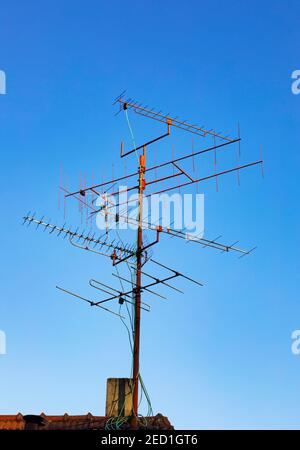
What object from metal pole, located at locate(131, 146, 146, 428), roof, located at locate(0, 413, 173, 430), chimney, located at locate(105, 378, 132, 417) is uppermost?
metal pole, located at locate(131, 146, 146, 428)

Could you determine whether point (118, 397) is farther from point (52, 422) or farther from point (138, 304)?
point (138, 304)

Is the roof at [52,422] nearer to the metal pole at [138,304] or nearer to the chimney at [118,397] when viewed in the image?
the chimney at [118,397]

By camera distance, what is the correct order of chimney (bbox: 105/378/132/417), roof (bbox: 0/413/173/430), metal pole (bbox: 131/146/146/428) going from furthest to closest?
roof (bbox: 0/413/173/430)
chimney (bbox: 105/378/132/417)
metal pole (bbox: 131/146/146/428)

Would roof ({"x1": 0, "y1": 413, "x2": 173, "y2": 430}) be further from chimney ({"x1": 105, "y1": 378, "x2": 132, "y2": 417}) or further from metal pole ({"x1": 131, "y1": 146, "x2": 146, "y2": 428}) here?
metal pole ({"x1": 131, "y1": 146, "x2": 146, "y2": 428})

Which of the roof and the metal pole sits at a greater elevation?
the metal pole

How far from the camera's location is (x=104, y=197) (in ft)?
64.4

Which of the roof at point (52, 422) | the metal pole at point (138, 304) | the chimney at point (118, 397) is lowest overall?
the roof at point (52, 422)

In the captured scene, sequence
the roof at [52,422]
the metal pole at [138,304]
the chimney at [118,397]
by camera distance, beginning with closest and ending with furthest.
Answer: the metal pole at [138,304] → the chimney at [118,397] → the roof at [52,422]

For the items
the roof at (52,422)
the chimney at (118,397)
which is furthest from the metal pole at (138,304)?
the roof at (52,422)

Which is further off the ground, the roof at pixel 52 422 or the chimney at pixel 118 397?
the chimney at pixel 118 397

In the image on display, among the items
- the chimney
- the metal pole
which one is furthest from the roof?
the metal pole

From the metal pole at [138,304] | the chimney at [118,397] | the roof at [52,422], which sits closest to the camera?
the metal pole at [138,304]

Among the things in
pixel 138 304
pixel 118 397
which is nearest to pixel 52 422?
pixel 118 397
